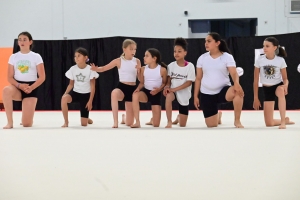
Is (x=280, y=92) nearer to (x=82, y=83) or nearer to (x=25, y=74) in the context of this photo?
(x=82, y=83)

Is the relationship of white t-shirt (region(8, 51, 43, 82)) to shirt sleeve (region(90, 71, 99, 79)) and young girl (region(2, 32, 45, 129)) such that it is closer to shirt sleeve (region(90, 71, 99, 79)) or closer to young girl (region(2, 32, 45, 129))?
young girl (region(2, 32, 45, 129))

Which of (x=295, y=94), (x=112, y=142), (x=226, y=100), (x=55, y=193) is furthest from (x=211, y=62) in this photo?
(x=295, y=94)

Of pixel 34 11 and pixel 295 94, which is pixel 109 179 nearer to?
pixel 295 94

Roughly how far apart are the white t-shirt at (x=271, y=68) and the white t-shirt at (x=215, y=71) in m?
0.34

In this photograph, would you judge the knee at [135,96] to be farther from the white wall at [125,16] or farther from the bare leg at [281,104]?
the white wall at [125,16]

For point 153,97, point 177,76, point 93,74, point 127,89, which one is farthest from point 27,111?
point 177,76

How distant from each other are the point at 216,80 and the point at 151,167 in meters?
2.28

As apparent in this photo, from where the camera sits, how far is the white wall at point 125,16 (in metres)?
9.38

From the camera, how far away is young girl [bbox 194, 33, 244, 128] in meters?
4.22

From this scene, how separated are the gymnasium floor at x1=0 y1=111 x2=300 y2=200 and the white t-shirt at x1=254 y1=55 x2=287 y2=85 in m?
1.01

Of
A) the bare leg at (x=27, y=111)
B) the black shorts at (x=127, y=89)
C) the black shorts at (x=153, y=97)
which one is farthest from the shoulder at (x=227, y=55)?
the bare leg at (x=27, y=111)

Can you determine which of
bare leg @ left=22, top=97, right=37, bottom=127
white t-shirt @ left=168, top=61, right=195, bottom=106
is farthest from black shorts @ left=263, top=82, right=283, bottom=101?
bare leg @ left=22, top=97, right=37, bottom=127

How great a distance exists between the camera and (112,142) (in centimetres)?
315

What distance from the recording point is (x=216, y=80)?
14.1 ft
